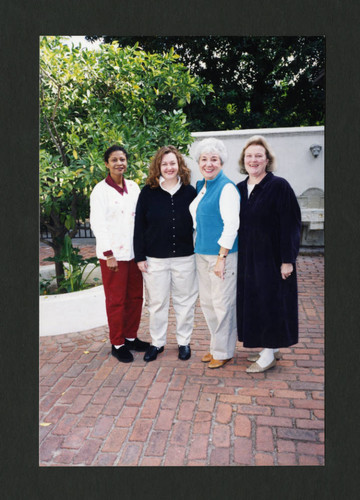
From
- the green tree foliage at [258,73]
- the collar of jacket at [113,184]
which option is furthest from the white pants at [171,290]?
the green tree foliage at [258,73]

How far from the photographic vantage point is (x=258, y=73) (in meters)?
2.27

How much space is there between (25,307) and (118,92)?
2.05m

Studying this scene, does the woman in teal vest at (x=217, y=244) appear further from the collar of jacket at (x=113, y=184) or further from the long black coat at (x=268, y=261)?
the collar of jacket at (x=113, y=184)

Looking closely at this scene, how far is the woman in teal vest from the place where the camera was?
2.60m

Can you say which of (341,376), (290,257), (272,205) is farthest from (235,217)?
(341,376)

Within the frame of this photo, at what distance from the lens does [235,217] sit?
2602 millimetres

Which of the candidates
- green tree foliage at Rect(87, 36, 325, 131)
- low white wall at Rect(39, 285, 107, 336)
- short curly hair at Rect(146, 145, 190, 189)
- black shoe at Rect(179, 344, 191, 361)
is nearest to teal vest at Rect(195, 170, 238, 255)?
short curly hair at Rect(146, 145, 190, 189)

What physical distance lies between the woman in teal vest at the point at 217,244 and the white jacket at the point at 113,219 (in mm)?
498

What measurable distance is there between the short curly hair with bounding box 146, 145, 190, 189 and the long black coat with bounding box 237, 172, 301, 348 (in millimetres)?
422

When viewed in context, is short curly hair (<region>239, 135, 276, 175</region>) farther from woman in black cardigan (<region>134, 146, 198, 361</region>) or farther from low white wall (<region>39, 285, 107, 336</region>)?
low white wall (<region>39, 285, 107, 336</region>)

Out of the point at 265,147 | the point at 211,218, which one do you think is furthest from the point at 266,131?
the point at 211,218
